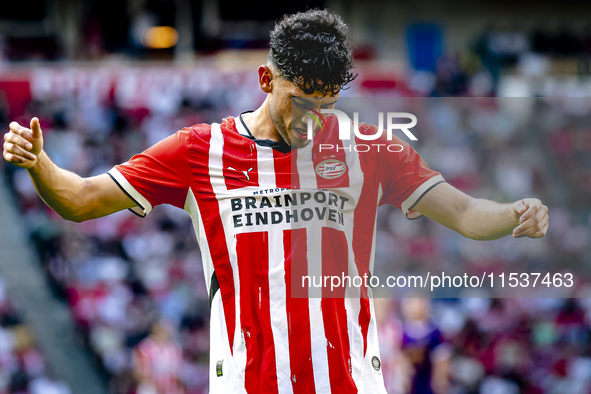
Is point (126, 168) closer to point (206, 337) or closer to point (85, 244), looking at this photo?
point (206, 337)

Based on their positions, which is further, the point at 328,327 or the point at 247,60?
the point at 247,60

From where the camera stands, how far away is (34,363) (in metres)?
8.02

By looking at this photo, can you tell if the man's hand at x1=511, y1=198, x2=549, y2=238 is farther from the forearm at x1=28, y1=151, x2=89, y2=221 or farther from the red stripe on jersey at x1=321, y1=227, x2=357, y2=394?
the forearm at x1=28, y1=151, x2=89, y2=221

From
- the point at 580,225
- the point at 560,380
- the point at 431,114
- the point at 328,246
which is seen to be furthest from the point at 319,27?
the point at 560,380

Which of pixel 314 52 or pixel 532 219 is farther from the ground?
pixel 314 52

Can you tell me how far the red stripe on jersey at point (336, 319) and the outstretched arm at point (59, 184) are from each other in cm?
76

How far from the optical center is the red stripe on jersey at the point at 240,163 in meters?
2.37

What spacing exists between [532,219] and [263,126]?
1.01 meters

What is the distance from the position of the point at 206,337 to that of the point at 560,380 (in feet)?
14.7

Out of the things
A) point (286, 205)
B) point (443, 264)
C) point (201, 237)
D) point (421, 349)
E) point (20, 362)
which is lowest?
point (20, 362)

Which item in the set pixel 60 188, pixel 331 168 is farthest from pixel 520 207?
pixel 60 188

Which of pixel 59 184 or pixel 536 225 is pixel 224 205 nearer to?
pixel 59 184

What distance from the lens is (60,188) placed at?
221 cm

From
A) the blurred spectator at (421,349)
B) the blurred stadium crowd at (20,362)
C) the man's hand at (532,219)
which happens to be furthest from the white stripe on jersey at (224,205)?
the blurred stadium crowd at (20,362)
